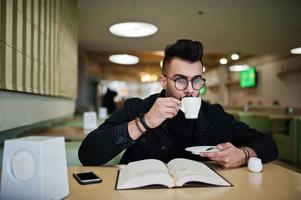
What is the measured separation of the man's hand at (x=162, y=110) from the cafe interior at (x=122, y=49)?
480 millimetres

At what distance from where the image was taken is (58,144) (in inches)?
28.5

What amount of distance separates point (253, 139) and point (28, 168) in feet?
3.51

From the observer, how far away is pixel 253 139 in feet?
4.49

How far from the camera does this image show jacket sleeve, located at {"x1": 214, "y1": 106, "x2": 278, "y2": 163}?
4.03 feet

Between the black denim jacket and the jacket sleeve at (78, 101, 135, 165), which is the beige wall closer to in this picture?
the black denim jacket

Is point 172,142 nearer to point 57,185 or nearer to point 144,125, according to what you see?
point 144,125

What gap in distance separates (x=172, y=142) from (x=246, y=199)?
0.66 metres

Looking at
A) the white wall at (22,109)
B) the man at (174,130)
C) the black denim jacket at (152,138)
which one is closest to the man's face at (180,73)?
the man at (174,130)

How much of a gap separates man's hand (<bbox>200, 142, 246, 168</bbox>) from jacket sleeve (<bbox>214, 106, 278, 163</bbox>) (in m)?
0.13

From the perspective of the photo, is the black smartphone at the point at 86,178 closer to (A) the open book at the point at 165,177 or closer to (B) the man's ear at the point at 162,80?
(A) the open book at the point at 165,177

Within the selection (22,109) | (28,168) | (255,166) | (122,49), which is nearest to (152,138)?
(255,166)

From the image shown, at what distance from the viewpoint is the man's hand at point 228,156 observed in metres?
1.08

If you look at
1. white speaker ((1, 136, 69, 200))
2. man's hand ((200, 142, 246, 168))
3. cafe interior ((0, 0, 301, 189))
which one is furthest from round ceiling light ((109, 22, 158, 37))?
white speaker ((1, 136, 69, 200))

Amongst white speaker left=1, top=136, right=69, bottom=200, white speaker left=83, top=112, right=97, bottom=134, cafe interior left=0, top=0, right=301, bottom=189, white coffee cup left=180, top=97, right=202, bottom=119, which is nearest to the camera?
white speaker left=1, top=136, right=69, bottom=200
